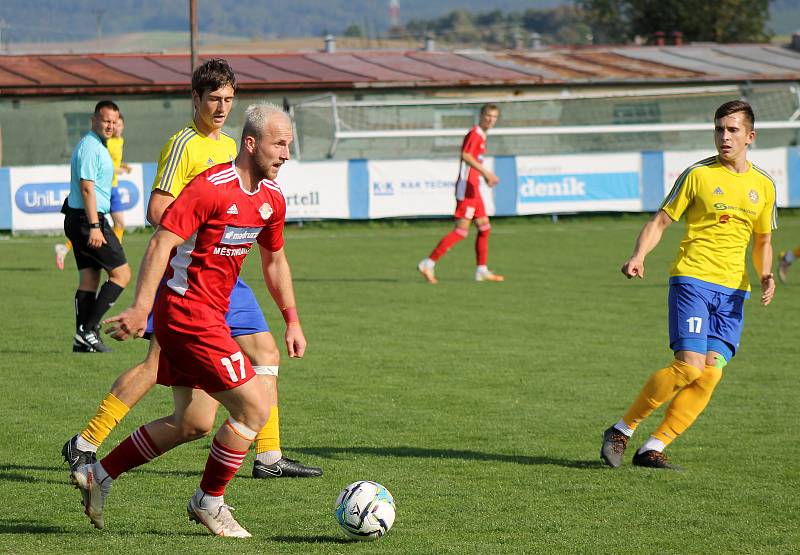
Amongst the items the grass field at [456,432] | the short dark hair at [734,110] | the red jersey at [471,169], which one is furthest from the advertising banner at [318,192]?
the short dark hair at [734,110]

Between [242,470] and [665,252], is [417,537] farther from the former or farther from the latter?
[665,252]

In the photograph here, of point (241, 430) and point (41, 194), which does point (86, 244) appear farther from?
point (41, 194)

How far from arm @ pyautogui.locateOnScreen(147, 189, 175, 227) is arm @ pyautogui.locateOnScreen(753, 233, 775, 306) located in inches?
133

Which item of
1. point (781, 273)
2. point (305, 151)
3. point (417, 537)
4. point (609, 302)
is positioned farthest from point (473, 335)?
point (305, 151)

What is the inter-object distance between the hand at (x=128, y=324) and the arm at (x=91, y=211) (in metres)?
5.45

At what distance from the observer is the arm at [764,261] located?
7.40m

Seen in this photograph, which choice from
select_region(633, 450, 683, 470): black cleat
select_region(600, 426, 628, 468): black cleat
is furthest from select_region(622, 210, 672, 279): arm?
select_region(633, 450, 683, 470): black cleat

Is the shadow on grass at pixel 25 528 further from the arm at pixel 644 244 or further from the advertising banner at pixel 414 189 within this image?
→ the advertising banner at pixel 414 189

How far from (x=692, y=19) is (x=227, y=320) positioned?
204 feet

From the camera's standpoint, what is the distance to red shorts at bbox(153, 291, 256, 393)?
536 centimetres

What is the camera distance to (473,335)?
1213 centimetres

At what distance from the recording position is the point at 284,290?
6.00 m

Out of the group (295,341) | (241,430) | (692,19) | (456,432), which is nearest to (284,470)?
(295,341)

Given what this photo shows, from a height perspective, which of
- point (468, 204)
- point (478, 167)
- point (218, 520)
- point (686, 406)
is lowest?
point (218, 520)
